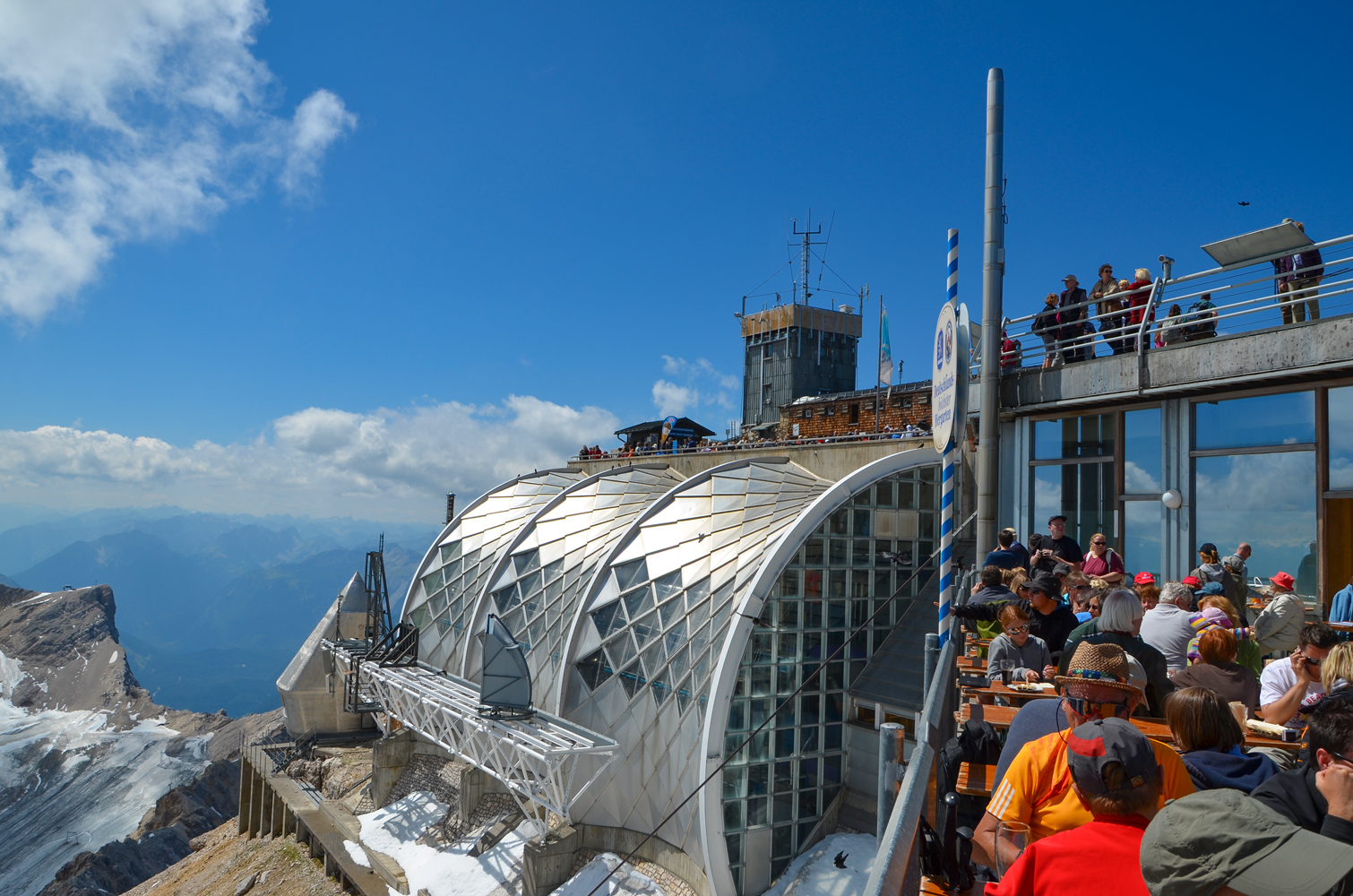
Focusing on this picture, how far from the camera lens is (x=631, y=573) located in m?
20.8

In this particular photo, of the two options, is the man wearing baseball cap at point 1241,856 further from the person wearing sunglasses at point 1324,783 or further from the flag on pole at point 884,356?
the flag on pole at point 884,356

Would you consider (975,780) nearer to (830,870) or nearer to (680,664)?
(830,870)

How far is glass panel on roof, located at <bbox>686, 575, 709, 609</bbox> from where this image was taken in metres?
18.4

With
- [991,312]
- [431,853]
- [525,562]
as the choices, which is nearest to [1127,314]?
[991,312]

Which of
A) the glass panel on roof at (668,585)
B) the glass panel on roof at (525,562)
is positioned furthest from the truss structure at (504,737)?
the glass panel on roof at (525,562)

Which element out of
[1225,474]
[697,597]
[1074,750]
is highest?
[1225,474]

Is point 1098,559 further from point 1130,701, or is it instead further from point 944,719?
point 1130,701

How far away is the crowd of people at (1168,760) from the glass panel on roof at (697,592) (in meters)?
10.8

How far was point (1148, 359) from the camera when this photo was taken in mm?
12789

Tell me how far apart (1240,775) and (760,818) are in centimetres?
1437

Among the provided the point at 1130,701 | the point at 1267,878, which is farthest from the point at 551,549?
the point at 1267,878

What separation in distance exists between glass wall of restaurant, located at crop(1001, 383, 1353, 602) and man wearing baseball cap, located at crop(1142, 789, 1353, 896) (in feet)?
39.5

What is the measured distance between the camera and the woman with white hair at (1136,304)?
42.1 feet

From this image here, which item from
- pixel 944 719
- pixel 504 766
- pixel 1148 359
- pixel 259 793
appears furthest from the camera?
pixel 259 793
